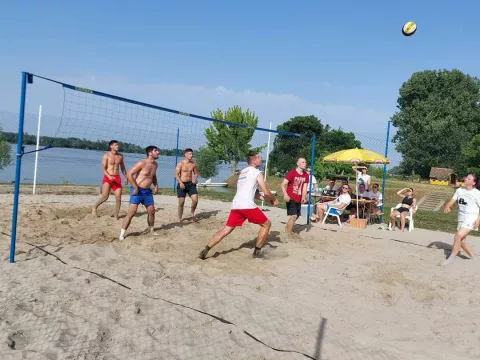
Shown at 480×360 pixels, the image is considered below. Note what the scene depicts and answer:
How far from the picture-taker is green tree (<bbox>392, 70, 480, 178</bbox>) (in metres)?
29.8

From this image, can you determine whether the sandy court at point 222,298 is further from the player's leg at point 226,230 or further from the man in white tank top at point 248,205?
the man in white tank top at point 248,205

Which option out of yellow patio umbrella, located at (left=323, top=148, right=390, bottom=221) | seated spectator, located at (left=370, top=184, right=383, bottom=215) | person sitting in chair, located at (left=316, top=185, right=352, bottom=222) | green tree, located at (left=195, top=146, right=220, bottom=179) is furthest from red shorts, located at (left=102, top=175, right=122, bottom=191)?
green tree, located at (left=195, top=146, right=220, bottom=179)

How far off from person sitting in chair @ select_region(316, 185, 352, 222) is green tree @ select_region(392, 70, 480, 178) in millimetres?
23244

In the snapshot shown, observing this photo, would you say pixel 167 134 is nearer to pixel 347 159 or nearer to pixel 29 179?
pixel 347 159

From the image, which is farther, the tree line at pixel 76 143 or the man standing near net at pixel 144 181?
the tree line at pixel 76 143

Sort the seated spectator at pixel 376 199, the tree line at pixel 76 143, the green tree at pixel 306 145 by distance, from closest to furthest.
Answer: the tree line at pixel 76 143 < the seated spectator at pixel 376 199 < the green tree at pixel 306 145

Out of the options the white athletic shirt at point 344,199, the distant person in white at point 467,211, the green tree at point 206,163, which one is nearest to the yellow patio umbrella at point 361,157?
the white athletic shirt at point 344,199

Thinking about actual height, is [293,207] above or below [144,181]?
below

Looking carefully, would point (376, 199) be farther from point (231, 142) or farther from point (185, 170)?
point (231, 142)

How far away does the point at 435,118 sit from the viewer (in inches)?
1380

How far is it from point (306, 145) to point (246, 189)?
2780cm

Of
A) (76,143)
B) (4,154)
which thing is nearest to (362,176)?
(76,143)

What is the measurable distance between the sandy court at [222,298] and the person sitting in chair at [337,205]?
220 cm

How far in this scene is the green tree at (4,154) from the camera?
1316 cm
